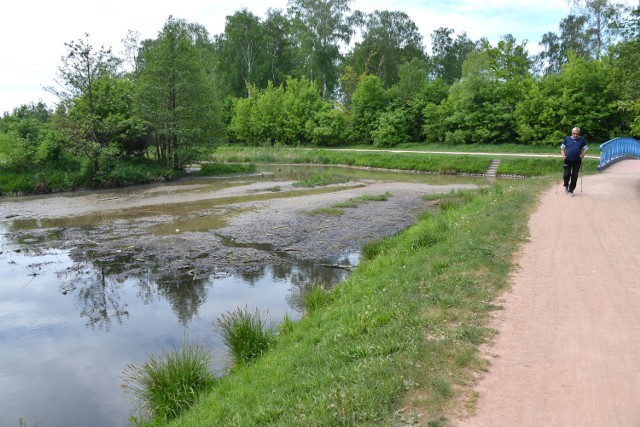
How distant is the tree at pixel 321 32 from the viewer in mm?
64125

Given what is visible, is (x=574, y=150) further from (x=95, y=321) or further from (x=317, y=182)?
(x=317, y=182)

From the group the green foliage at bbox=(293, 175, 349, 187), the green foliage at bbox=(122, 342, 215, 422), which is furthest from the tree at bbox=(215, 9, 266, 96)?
the green foliage at bbox=(122, 342, 215, 422)

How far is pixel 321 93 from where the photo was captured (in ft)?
232

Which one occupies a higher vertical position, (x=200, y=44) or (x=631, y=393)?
(x=200, y=44)

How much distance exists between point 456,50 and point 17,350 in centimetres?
7959

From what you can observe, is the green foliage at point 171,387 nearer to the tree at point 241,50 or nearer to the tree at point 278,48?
the tree at point 241,50

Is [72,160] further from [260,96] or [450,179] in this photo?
[260,96]

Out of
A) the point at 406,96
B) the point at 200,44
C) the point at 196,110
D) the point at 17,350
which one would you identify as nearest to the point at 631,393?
the point at 17,350

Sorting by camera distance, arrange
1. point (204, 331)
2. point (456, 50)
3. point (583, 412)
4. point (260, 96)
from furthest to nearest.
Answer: point (456, 50)
point (260, 96)
point (204, 331)
point (583, 412)

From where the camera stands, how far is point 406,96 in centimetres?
5419

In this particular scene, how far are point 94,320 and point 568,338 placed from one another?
8.22 m

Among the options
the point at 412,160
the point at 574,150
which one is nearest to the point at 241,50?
the point at 412,160

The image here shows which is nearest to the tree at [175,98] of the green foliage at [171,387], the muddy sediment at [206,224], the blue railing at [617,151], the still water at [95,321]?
the muddy sediment at [206,224]

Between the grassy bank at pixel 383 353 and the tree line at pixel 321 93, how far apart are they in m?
12.3
